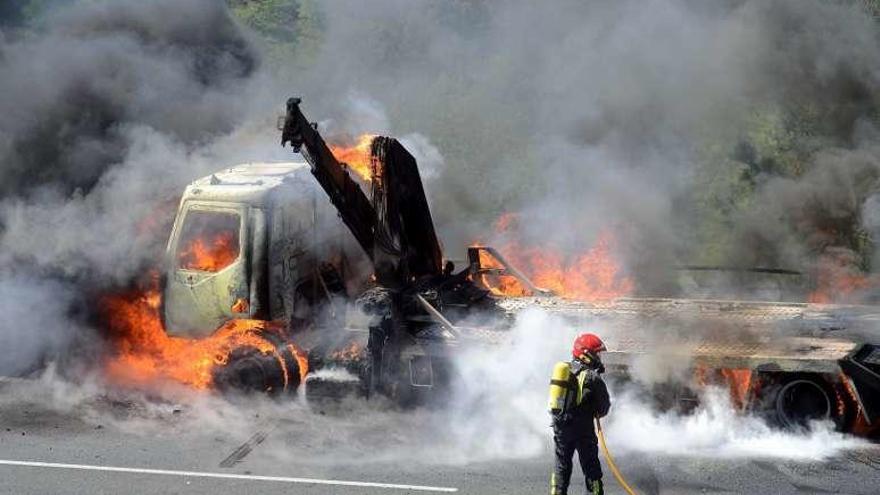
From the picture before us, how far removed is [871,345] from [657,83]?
1188 centimetres

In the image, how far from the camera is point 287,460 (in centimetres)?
795

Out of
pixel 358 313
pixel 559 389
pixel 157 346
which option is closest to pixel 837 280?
pixel 358 313

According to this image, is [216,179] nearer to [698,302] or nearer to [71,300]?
[71,300]

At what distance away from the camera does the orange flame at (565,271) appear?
12.3 meters

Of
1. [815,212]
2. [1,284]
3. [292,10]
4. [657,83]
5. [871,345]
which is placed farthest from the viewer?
[292,10]

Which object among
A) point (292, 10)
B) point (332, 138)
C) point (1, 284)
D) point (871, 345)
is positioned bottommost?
point (871, 345)

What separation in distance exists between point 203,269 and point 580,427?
512 centimetres

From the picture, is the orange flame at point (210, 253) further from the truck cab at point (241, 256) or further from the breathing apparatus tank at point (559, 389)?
the breathing apparatus tank at point (559, 389)

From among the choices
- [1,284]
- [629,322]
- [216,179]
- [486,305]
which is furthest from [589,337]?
[1,284]

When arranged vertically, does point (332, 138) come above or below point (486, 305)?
above

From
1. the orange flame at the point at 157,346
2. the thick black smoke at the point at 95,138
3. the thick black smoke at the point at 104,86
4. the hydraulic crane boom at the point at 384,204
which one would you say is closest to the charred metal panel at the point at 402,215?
the hydraulic crane boom at the point at 384,204

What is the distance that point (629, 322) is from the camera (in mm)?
9406

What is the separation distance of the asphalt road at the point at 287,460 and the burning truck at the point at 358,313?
0.55 meters

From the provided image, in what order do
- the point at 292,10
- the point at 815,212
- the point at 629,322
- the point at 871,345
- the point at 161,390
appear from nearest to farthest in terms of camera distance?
1. the point at 871,345
2. the point at 629,322
3. the point at 161,390
4. the point at 815,212
5. the point at 292,10
